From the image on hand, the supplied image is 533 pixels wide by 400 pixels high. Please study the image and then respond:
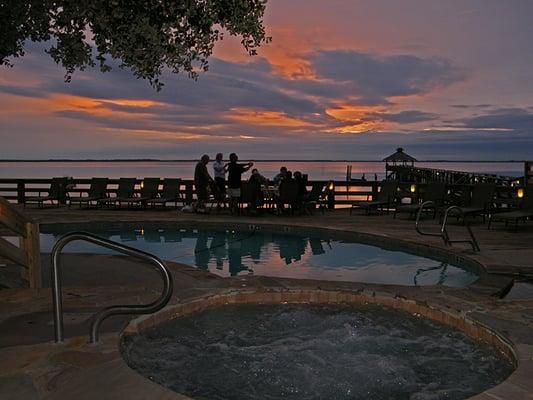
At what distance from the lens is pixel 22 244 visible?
5.54m

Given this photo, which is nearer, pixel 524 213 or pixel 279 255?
pixel 279 255

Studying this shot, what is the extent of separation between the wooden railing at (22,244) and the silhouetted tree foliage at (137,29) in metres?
2.16

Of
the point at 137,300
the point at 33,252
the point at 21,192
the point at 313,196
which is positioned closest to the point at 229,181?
the point at 313,196

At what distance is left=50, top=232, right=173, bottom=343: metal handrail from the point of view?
3.66 m

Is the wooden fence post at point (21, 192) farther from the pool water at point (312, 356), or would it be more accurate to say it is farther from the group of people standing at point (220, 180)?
the pool water at point (312, 356)

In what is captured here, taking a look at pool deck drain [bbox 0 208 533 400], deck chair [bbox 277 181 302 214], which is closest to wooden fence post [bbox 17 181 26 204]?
deck chair [bbox 277 181 302 214]

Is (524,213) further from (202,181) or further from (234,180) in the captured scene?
(202,181)

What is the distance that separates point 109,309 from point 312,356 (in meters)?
2.09

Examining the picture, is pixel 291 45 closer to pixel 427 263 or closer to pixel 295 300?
pixel 427 263

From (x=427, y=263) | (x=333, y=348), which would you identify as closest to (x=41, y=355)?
(x=333, y=348)

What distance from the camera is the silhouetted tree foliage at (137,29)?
5.80m

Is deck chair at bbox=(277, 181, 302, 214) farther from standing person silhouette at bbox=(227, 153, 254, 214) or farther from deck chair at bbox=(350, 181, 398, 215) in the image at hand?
deck chair at bbox=(350, 181, 398, 215)

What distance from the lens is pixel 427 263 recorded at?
8.83 m

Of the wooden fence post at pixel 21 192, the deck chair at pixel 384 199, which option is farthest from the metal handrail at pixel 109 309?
the wooden fence post at pixel 21 192
